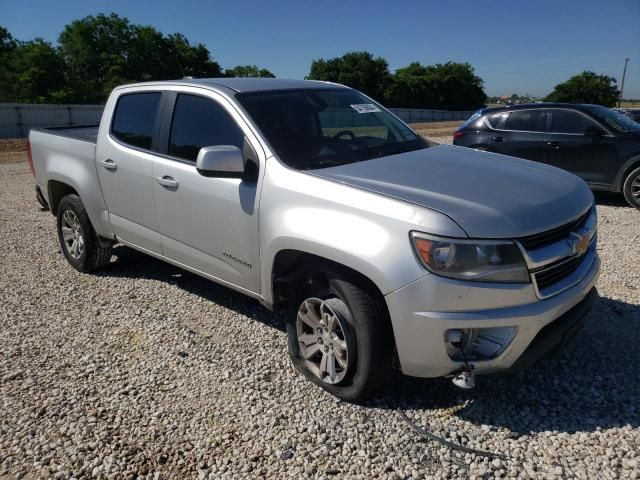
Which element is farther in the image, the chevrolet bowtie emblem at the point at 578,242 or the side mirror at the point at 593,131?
the side mirror at the point at 593,131

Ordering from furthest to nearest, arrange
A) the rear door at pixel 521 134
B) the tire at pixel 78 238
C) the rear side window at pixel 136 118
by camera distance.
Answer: the rear door at pixel 521 134, the tire at pixel 78 238, the rear side window at pixel 136 118

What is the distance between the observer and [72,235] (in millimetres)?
5457

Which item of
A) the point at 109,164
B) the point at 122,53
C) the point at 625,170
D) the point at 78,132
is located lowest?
the point at 625,170

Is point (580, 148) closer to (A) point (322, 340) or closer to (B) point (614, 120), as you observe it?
(B) point (614, 120)

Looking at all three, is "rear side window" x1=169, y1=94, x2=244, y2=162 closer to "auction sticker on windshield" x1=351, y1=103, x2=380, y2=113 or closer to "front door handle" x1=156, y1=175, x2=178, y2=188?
"front door handle" x1=156, y1=175, x2=178, y2=188

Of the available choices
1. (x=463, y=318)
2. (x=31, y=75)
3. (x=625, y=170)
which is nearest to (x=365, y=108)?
(x=463, y=318)

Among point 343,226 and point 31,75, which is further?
point 31,75

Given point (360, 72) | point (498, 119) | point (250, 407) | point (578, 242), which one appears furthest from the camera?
point (360, 72)

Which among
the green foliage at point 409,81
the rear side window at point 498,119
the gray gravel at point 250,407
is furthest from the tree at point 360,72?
the gray gravel at point 250,407

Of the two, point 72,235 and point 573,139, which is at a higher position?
point 573,139

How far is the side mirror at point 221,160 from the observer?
3.17m

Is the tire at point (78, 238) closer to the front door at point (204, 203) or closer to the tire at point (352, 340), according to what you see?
the front door at point (204, 203)

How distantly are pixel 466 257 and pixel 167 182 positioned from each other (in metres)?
2.37

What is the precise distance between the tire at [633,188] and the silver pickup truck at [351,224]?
5.43 m
